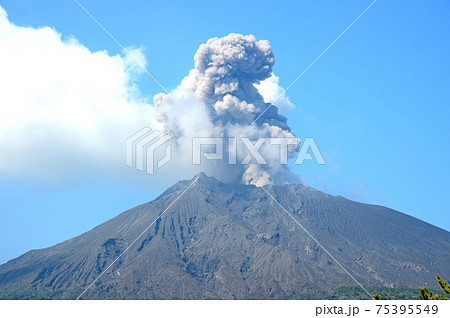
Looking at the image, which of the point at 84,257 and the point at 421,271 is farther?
the point at 84,257

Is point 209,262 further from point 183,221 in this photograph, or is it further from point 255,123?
point 255,123

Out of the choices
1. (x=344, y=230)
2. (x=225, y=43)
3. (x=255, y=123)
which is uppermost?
(x=225, y=43)

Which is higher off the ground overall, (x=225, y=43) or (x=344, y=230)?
(x=225, y=43)

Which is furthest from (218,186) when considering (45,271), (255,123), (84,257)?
(45,271)
